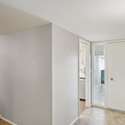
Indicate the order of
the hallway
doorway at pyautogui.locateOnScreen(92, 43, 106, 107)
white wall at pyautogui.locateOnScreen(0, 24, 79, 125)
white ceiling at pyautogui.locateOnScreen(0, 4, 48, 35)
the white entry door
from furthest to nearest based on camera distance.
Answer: doorway at pyautogui.locateOnScreen(92, 43, 106, 107) → the white entry door → the hallway → white wall at pyautogui.locateOnScreen(0, 24, 79, 125) → white ceiling at pyautogui.locateOnScreen(0, 4, 48, 35)

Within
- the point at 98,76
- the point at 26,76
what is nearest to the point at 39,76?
the point at 26,76

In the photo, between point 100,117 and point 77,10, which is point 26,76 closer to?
point 77,10

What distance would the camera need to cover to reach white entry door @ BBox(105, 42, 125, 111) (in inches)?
153

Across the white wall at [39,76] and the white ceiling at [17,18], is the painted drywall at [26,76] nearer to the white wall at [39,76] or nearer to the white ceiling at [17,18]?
the white wall at [39,76]

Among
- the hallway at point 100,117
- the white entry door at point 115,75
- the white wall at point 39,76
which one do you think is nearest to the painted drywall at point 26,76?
the white wall at point 39,76

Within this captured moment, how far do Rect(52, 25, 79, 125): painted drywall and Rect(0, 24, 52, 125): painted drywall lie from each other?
0.44ft

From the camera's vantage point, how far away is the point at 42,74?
2.53 m

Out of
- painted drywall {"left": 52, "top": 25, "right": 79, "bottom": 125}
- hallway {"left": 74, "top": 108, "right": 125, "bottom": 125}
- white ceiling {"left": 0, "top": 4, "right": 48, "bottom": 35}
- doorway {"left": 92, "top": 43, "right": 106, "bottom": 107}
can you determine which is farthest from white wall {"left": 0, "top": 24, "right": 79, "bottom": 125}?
doorway {"left": 92, "top": 43, "right": 106, "bottom": 107}

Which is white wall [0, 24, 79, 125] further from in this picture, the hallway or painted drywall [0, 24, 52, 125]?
the hallway

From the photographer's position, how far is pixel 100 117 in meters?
3.52

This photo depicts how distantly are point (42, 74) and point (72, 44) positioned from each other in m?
1.16

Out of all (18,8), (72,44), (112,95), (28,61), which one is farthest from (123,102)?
(18,8)

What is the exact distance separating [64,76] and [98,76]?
2058 millimetres

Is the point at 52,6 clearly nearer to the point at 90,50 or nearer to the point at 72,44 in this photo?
the point at 72,44
